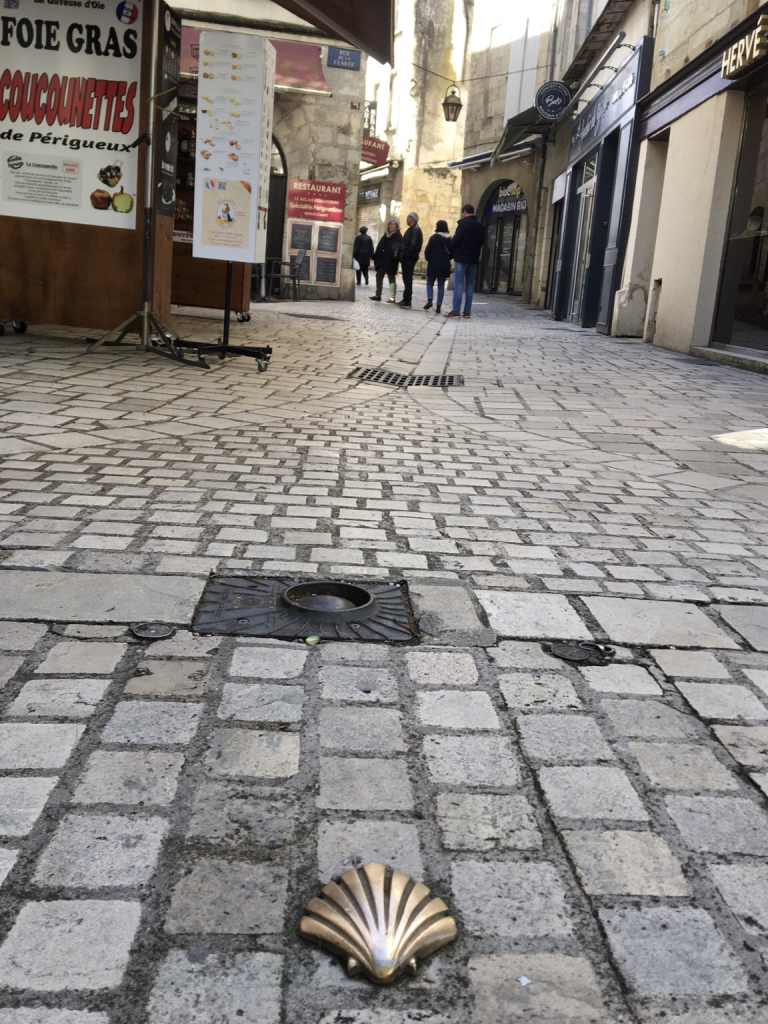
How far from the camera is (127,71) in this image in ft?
26.6

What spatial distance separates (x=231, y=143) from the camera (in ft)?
24.8

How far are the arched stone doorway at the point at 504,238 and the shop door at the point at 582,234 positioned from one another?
1013cm

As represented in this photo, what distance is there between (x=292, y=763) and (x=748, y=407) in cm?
685

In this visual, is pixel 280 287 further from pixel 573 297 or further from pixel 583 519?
pixel 583 519

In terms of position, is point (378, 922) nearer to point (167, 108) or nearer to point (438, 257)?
point (167, 108)

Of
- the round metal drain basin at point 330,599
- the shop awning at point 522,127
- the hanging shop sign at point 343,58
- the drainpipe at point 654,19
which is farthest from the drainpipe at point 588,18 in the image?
the round metal drain basin at point 330,599

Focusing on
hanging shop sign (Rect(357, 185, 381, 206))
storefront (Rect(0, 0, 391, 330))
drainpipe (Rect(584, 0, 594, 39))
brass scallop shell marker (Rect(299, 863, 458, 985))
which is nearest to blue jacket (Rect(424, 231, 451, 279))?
drainpipe (Rect(584, 0, 594, 39))

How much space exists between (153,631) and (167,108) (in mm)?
6834

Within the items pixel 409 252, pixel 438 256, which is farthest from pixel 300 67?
pixel 438 256

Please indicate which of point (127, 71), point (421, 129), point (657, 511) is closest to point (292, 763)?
point (657, 511)

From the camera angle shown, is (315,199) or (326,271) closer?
(315,199)

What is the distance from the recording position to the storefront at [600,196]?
14.8m

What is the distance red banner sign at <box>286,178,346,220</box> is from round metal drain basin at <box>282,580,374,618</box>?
694 inches

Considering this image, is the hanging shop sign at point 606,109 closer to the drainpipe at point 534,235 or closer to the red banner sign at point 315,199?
the drainpipe at point 534,235
